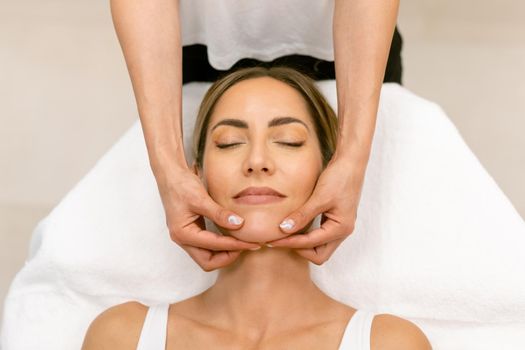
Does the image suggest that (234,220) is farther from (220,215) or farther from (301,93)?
(301,93)

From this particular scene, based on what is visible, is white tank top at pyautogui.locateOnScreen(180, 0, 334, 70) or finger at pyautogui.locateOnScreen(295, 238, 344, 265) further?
white tank top at pyautogui.locateOnScreen(180, 0, 334, 70)

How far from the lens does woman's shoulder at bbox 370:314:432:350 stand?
3.90 ft

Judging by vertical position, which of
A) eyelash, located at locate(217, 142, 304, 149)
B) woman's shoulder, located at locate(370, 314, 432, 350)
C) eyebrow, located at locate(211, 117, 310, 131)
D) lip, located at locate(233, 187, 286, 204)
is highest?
eyebrow, located at locate(211, 117, 310, 131)

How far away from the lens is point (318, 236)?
113cm

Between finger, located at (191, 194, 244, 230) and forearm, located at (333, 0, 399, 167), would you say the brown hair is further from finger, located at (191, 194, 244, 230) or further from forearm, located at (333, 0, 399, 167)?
finger, located at (191, 194, 244, 230)

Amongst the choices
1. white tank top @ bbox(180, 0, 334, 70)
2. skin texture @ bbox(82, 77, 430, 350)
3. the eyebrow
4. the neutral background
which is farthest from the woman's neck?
the neutral background

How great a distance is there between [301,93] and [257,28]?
0.18 meters

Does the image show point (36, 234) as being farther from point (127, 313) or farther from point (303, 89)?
point (303, 89)

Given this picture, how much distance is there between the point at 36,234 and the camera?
1523 mm

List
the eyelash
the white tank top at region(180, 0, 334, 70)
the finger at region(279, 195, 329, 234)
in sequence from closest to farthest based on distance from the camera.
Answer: the finger at region(279, 195, 329, 234) < the eyelash < the white tank top at region(180, 0, 334, 70)

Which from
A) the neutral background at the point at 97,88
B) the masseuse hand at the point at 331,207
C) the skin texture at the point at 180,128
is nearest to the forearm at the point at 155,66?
the skin texture at the point at 180,128

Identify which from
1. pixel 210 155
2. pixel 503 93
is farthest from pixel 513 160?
pixel 210 155

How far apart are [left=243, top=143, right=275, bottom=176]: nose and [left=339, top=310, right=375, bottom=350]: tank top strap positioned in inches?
11.7

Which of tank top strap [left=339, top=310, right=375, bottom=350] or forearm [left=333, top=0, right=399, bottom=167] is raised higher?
forearm [left=333, top=0, right=399, bottom=167]
